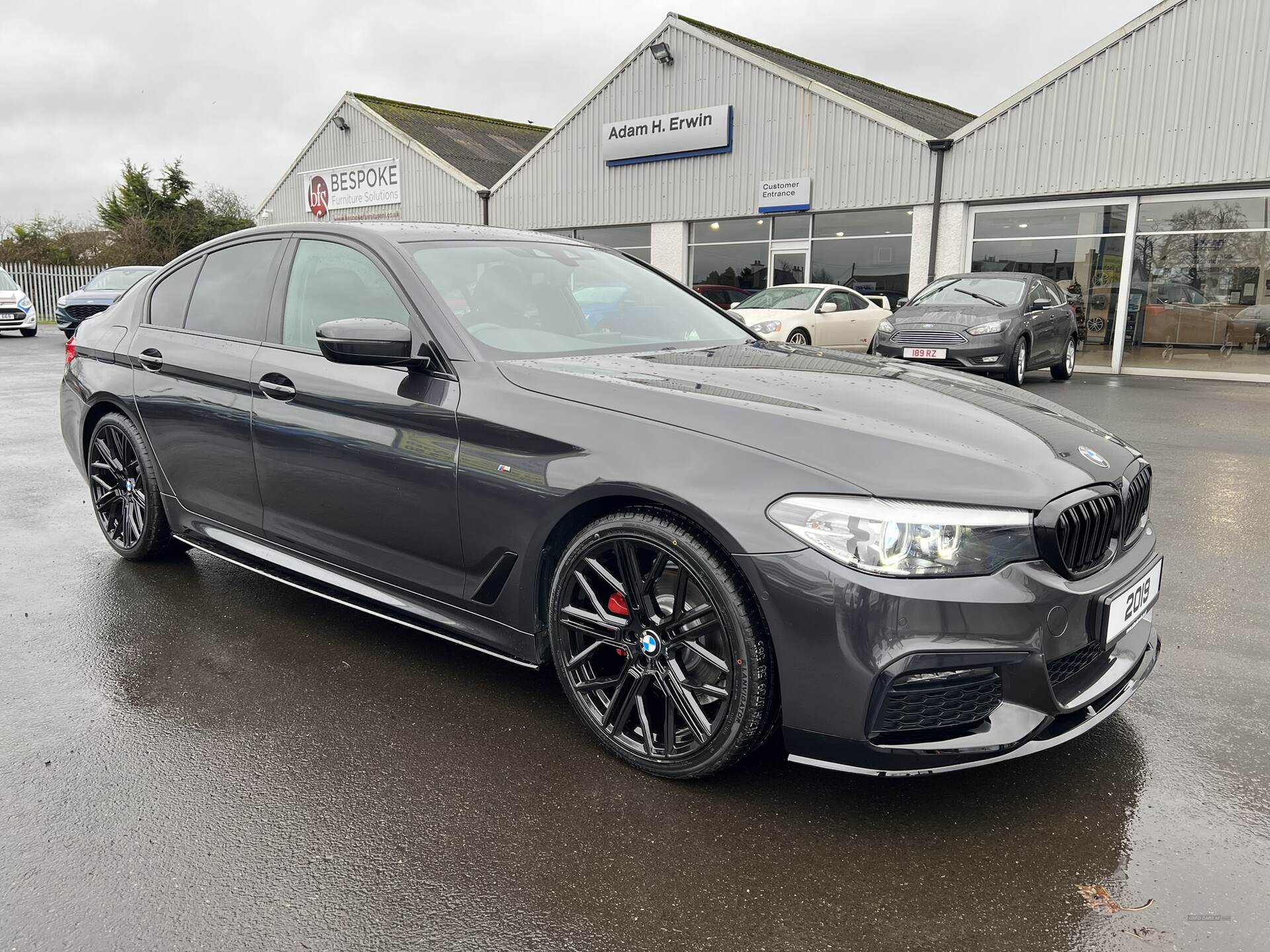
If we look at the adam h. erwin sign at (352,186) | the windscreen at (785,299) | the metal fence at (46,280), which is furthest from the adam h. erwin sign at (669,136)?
the metal fence at (46,280)

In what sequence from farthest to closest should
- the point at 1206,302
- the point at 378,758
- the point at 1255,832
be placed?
the point at 1206,302, the point at 378,758, the point at 1255,832

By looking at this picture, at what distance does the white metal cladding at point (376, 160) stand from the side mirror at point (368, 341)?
2376 centimetres

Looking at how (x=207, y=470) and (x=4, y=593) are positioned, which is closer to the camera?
(x=207, y=470)

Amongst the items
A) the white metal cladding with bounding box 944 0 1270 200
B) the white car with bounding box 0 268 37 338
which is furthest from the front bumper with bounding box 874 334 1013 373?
the white car with bounding box 0 268 37 338

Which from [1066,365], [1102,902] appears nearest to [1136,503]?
[1102,902]

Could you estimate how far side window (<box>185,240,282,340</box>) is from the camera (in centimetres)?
396

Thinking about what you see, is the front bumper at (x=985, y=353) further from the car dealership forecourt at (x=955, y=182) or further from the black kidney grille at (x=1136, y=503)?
the black kidney grille at (x=1136, y=503)

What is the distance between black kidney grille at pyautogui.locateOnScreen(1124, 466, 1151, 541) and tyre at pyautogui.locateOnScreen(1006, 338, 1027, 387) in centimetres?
1035

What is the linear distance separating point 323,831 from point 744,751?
1111 mm

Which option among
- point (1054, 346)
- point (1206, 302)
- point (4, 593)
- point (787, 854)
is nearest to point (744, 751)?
point (787, 854)

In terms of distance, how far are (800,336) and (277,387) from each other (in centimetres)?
1328

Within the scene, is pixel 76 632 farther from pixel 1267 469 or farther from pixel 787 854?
pixel 1267 469

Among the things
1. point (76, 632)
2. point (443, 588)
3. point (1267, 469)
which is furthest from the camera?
point (1267, 469)

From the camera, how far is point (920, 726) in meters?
2.31
